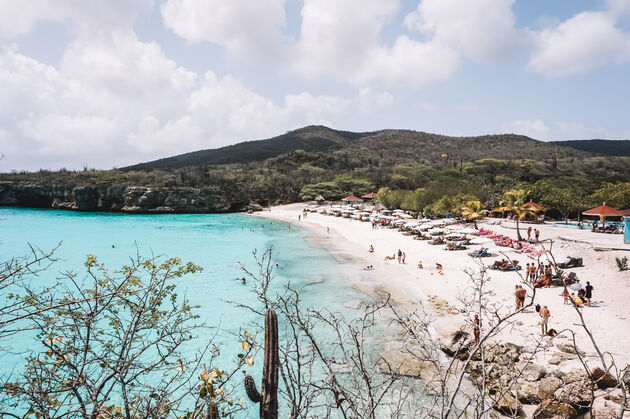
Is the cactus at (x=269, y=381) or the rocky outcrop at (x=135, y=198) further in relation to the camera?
the rocky outcrop at (x=135, y=198)

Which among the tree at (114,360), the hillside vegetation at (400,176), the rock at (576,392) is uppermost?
the hillside vegetation at (400,176)

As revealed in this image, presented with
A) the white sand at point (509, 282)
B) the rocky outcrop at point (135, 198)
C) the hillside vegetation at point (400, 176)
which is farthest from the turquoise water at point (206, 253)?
the hillside vegetation at point (400, 176)

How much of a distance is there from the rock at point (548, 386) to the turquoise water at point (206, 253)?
29.0 ft

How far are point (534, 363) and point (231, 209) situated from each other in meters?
80.9

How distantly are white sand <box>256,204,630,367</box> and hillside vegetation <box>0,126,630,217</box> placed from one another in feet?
55.7

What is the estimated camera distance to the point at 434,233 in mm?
32219

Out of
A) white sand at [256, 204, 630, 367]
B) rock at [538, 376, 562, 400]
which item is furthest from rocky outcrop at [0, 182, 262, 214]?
rock at [538, 376, 562, 400]

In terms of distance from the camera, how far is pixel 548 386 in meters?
9.09

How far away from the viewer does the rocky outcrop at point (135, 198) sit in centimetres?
8338

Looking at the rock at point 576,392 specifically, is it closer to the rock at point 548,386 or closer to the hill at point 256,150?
the rock at point 548,386

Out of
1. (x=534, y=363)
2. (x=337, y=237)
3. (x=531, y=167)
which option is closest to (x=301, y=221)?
(x=337, y=237)

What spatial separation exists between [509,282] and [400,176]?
6728 centimetres

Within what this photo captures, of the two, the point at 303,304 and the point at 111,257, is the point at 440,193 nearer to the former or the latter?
the point at 303,304

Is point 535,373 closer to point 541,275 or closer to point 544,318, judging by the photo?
point 544,318
